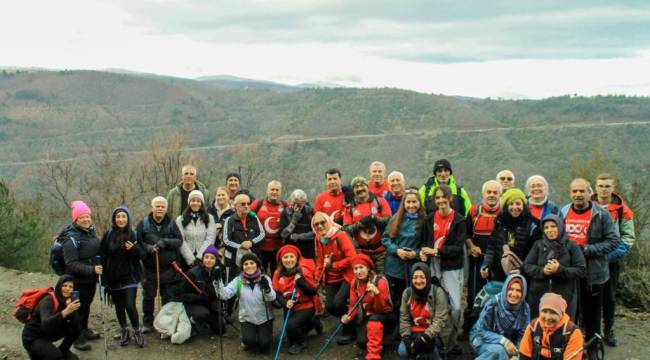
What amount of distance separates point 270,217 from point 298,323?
156cm

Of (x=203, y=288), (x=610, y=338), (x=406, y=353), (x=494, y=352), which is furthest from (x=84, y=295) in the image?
(x=610, y=338)

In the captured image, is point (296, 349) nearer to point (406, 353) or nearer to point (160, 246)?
point (406, 353)

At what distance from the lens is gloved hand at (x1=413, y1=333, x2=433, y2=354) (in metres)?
6.29

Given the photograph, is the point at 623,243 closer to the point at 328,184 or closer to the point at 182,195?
the point at 328,184

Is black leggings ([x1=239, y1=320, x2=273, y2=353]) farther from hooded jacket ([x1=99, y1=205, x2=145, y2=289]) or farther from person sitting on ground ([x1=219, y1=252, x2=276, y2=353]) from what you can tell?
hooded jacket ([x1=99, y1=205, x2=145, y2=289])

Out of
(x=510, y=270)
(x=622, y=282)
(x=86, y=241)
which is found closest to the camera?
(x=510, y=270)

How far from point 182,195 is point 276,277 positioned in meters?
1.94

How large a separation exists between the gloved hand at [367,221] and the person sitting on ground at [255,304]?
1.36 meters

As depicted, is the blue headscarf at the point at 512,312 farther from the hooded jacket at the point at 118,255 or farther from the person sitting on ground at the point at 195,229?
the hooded jacket at the point at 118,255

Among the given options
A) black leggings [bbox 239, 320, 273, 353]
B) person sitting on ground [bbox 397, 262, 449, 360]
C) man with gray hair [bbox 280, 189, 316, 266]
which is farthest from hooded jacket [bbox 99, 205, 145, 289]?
person sitting on ground [bbox 397, 262, 449, 360]

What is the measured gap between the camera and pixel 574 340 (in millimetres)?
5414

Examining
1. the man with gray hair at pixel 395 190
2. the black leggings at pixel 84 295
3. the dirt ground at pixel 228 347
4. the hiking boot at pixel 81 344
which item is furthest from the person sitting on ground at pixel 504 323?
the hiking boot at pixel 81 344

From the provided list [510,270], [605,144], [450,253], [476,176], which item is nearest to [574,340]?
[510,270]

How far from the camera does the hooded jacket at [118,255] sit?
7.03m
